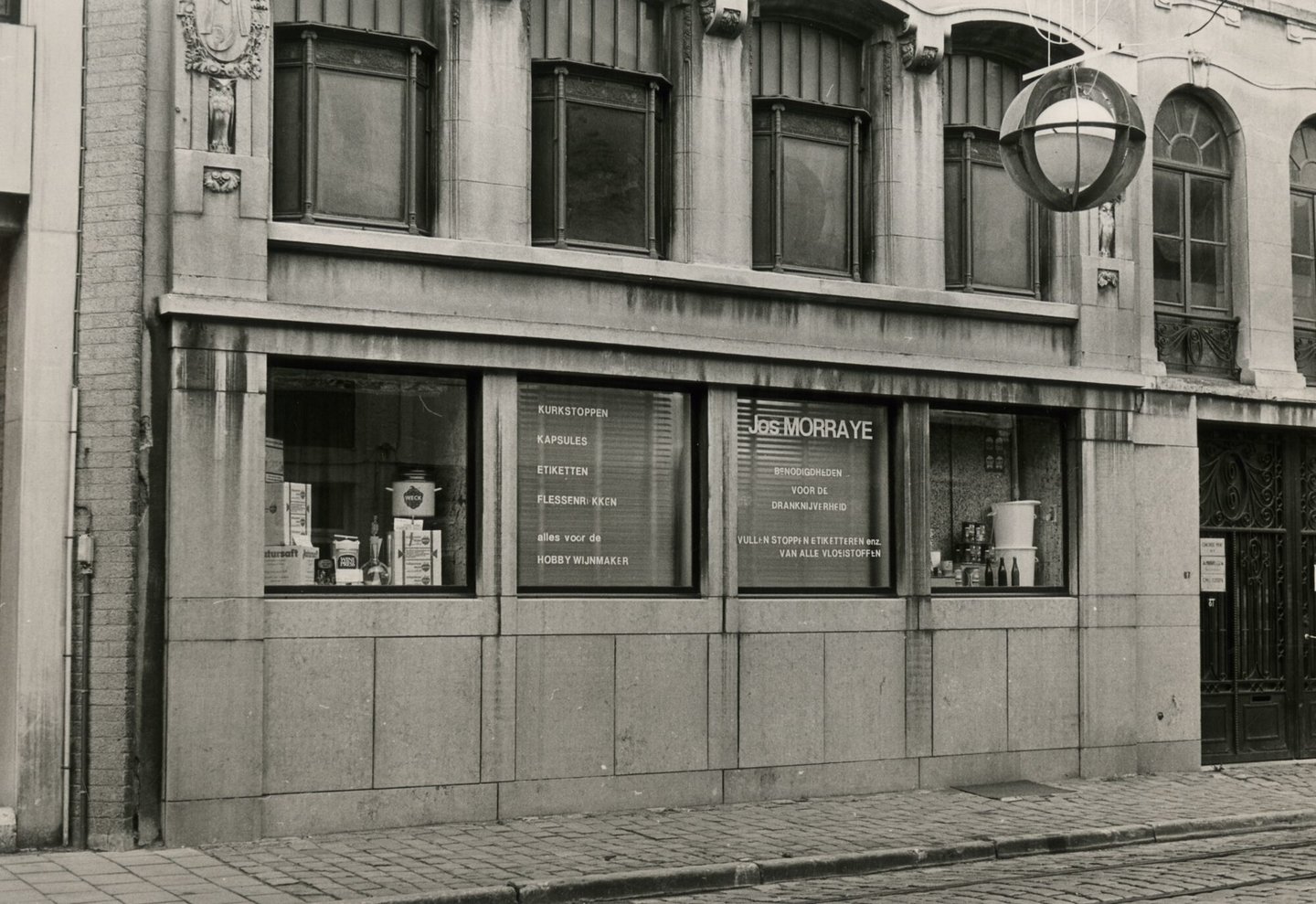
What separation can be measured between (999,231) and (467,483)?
20.0 feet

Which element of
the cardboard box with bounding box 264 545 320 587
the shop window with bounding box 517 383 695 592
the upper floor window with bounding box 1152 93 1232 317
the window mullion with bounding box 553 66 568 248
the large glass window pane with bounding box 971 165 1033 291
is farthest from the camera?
the upper floor window with bounding box 1152 93 1232 317

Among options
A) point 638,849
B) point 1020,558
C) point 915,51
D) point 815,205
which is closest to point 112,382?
point 638,849

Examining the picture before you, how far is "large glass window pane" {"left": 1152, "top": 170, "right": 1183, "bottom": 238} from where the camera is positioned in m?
17.1

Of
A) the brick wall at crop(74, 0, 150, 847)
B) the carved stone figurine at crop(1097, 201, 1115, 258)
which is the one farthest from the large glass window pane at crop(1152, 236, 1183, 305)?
the brick wall at crop(74, 0, 150, 847)

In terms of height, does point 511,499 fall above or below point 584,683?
above

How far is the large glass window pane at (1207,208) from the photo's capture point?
17406 millimetres

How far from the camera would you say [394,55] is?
13.0 metres

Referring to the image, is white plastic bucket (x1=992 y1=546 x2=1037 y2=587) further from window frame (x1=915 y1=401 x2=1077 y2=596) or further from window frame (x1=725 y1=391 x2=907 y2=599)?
window frame (x1=725 y1=391 x2=907 y2=599)

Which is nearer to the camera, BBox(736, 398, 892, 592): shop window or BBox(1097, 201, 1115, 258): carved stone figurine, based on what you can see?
BBox(736, 398, 892, 592): shop window

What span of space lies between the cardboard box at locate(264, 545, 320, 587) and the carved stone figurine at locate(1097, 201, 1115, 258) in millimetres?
8208

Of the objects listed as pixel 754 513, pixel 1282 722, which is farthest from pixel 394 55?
pixel 1282 722

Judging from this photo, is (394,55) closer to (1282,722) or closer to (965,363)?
(965,363)

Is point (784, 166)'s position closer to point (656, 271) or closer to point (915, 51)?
point (915, 51)

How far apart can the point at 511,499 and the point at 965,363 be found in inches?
180
